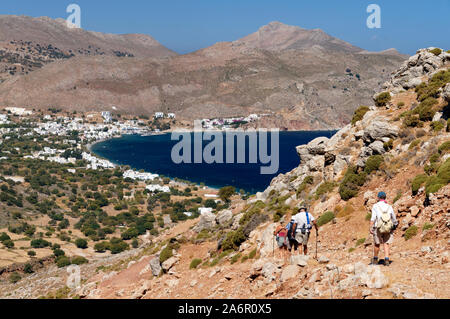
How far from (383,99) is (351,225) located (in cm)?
1586

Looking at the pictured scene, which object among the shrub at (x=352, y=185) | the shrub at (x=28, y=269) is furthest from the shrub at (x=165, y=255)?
the shrub at (x=28, y=269)

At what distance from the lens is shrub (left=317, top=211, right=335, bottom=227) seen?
21.6 m

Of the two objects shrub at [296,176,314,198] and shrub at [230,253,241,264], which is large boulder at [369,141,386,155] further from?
shrub at [230,253,241,264]

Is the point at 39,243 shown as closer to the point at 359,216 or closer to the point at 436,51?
the point at 436,51

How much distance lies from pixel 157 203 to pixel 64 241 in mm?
36706

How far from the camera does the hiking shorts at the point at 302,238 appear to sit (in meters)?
14.9

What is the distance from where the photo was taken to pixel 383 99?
32281mm

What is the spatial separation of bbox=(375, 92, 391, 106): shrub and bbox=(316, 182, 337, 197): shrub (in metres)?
9.78

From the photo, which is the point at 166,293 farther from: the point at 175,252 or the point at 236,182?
the point at 236,182

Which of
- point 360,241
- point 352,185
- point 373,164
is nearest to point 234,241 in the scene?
point 352,185

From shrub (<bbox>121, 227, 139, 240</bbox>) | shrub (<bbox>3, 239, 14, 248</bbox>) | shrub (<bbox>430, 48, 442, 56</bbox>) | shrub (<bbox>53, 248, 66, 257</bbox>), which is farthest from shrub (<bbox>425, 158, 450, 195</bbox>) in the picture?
shrub (<bbox>121, 227, 139, 240</bbox>)

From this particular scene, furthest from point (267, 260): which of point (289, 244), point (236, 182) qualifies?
point (236, 182)

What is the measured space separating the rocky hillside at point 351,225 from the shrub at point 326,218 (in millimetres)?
53

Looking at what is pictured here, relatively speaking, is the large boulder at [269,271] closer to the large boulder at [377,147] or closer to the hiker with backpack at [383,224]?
the hiker with backpack at [383,224]
